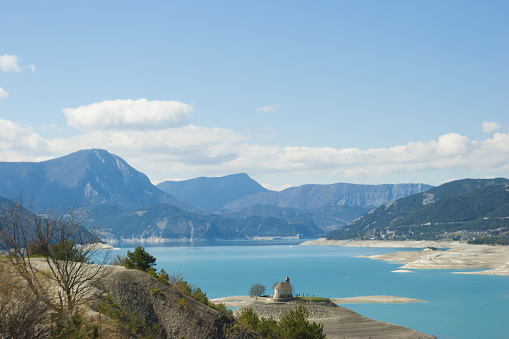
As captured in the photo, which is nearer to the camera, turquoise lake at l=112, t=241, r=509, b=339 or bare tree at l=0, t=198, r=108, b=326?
bare tree at l=0, t=198, r=108, b=326

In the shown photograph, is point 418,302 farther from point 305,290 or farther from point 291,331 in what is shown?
point 291,331

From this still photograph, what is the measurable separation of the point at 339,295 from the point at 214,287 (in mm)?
39215

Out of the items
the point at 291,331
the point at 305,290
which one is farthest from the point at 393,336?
the point at 305,290

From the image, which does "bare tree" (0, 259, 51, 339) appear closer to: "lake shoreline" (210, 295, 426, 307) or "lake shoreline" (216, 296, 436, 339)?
"lake shoreline" (216, 296, 436, 339)

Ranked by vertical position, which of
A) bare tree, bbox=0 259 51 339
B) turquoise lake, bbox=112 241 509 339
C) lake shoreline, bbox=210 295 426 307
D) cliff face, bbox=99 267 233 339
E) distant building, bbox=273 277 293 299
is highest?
bare tree, bbox=0 259 51 339

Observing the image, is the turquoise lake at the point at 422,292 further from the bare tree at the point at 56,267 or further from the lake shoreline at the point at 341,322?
the bare tree at the point at 56,267

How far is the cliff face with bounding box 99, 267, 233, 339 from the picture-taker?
130 feet

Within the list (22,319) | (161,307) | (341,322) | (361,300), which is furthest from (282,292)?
(22,319)

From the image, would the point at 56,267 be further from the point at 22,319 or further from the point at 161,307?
the point at 22,319

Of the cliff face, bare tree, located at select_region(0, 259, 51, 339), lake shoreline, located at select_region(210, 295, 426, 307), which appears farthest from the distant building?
bare tree, located at select_region(0, 259, 51, 339)

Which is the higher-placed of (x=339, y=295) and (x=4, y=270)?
(x=4, y=270)

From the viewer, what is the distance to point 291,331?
150 feet

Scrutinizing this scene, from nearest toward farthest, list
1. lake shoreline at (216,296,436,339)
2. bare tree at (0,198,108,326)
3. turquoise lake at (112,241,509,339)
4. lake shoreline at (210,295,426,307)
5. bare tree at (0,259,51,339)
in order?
bare tree at (0,259,51,339), bare tree at (0,198,108,326), lake shoreline at (216,296,436,339), turquoise lake at (112,241,509,339), lake shoreline at (210,295,426,307)

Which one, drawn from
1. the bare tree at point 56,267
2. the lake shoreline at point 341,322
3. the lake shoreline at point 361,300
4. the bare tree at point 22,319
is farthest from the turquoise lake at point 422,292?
the bare tree at point 22,319
